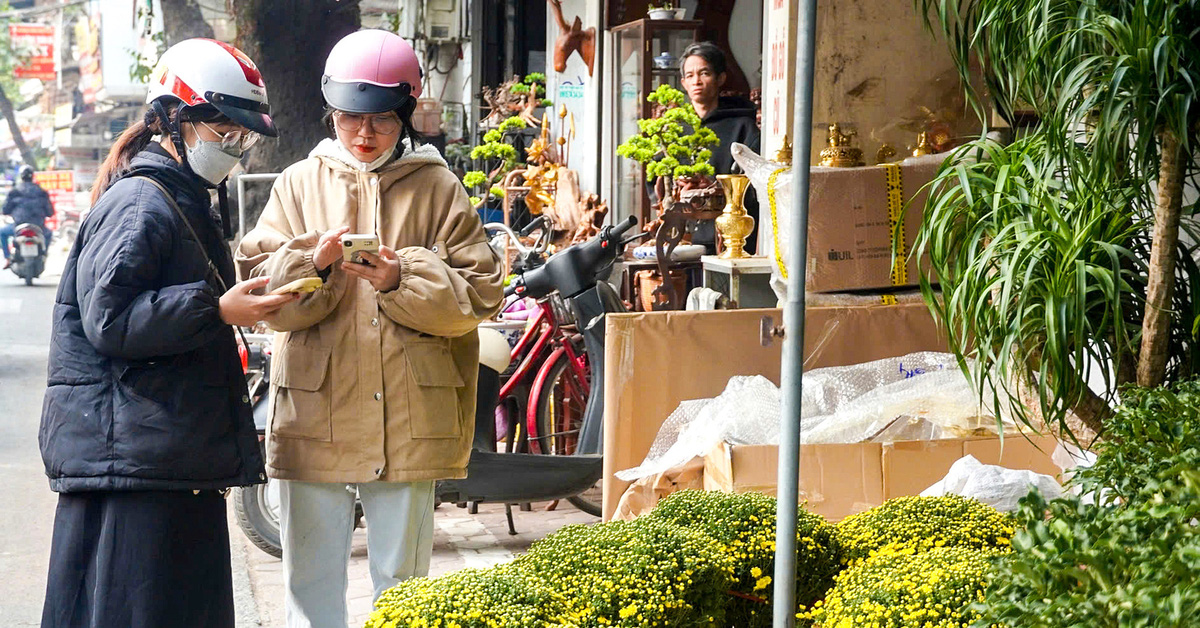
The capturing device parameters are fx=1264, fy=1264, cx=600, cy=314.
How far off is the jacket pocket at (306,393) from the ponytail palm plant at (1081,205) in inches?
56.5

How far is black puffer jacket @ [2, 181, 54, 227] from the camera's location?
700 inches

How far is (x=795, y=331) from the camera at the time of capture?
209 centimetres

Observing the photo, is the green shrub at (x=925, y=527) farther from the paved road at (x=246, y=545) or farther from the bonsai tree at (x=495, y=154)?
the bonsai tree at (x=495, y=154)

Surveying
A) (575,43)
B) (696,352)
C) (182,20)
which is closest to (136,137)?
(696,352)

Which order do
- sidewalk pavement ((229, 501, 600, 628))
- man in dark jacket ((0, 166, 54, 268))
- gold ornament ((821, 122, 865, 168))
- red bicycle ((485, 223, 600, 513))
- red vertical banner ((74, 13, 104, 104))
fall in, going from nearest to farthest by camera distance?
sidewalk pavement ((229, 501, 600, 628)), gold ornament ((821, 122, 865, 168)), red bicycle ((485, 223, 600, 513)), man in dark jacket ((0, 166, 54, 268)), red vertical banner ((74, 13, 104, 104))

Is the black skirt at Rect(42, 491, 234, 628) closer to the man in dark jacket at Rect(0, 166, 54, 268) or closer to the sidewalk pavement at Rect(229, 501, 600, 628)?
the sidewalk pavement at Rect(229, 501, 600, 628)

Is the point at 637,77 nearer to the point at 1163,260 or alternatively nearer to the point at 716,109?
the point at 716,109

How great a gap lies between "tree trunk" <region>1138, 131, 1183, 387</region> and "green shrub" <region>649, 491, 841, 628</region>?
754 mm

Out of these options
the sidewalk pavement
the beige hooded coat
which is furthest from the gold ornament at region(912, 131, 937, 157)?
the beige hooded coat

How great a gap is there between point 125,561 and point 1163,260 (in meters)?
2.20

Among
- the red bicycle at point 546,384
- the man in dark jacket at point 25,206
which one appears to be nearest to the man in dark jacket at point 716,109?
the red bicycle at point 546,384

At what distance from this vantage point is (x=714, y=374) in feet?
13.3

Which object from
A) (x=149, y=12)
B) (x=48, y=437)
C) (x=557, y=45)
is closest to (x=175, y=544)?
(x=48, y=437)

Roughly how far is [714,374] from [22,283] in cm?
1698
